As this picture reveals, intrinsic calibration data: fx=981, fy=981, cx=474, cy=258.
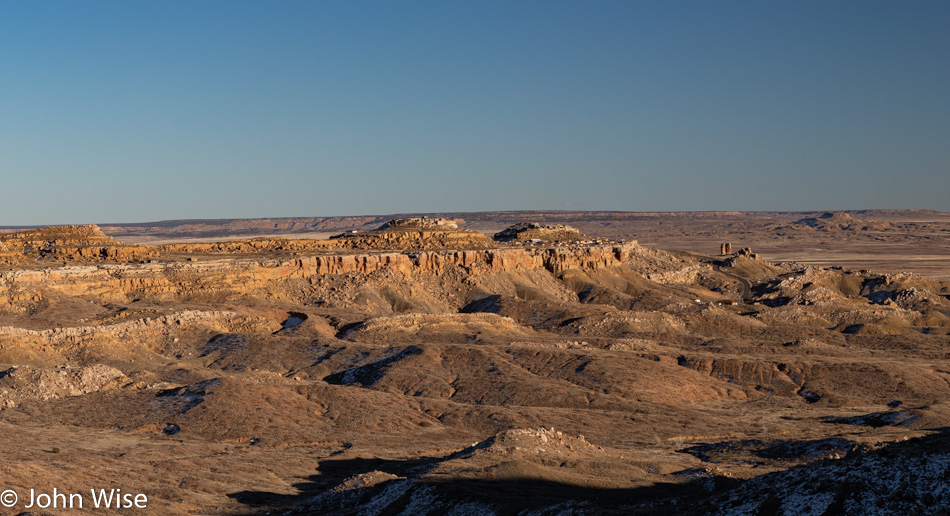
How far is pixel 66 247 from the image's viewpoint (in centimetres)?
8312

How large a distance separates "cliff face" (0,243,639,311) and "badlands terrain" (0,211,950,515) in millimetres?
205

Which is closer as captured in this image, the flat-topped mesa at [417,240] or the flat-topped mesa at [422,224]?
the flat-topped mesa at [417,240]

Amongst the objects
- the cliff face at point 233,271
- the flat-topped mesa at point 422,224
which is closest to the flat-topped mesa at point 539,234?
the flat-topped mesa at point 422,224

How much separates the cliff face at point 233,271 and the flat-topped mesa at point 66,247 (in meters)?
8.37

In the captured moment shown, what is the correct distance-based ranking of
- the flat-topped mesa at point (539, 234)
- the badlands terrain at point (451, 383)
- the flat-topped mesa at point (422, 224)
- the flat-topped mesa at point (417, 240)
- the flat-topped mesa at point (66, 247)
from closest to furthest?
the badlands terrain at point (451, 383)
the flat-topped mesa at point (66, 247)
the flat-topped mesa at point (417, 240)
the flat-topped mesa at point (422, 224)
the flat-topped mesa at point (539, 234)

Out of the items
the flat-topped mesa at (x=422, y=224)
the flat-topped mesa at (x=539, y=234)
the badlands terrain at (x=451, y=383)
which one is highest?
the flat-topped mesa at (x=422, y=224)

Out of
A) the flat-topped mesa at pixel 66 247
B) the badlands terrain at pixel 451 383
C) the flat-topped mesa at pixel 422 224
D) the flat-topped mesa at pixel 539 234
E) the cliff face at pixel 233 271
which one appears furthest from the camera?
the flat-topped mesa at pixel 539 234

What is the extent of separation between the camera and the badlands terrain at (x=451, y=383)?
29375mm

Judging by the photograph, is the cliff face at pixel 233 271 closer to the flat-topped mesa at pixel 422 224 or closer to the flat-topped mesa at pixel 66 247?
the flat-topped mesa at pixel 66 247

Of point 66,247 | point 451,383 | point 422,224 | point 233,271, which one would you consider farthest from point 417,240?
point 451,383

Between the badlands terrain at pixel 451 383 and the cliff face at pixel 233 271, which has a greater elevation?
the cliff face at pixel 233 271

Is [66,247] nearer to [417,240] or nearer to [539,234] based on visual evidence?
[417,240]

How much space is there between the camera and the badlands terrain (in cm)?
2938

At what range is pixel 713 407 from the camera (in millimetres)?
50031
